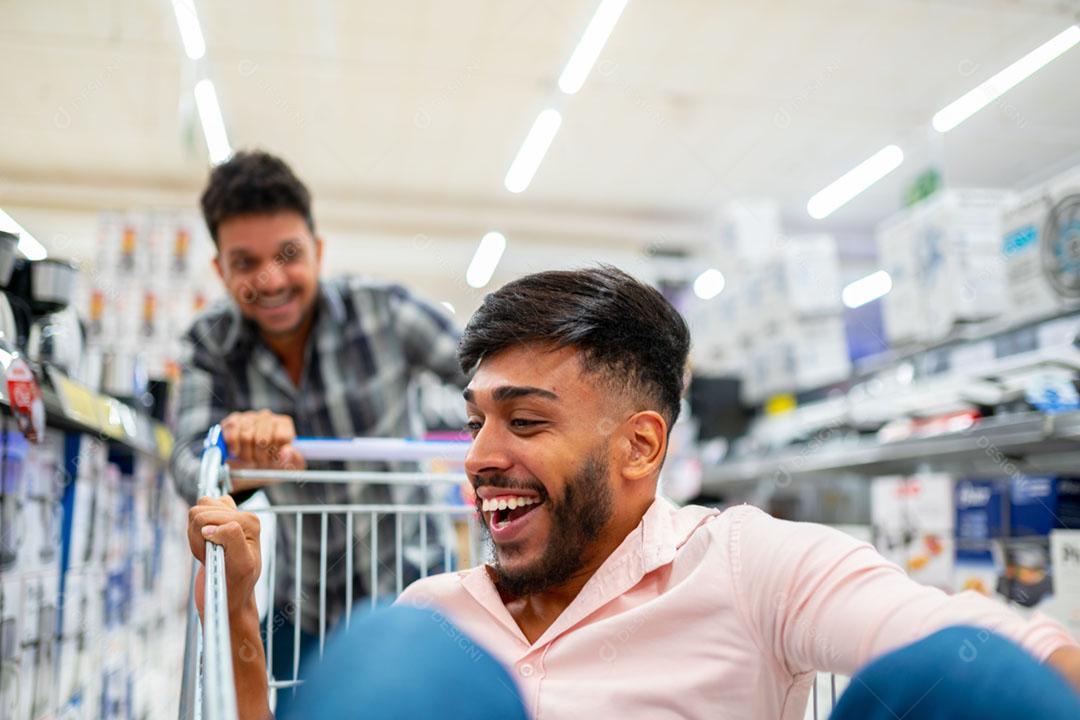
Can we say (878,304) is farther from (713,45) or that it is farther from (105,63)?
(105,63)

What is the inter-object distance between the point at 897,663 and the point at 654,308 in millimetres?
652

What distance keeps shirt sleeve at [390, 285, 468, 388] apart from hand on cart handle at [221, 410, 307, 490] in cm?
48

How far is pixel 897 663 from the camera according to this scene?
3.04 ft

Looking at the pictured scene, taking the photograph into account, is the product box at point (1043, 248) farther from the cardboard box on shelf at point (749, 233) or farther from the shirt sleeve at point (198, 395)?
the cardboard box on shelf at point (749, 233)

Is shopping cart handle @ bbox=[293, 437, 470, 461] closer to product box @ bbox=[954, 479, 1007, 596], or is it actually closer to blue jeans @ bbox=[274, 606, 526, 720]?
blue jeans @ bbox=[274, 606, 526, 720]

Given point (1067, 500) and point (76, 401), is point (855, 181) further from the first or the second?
point (76, 401)

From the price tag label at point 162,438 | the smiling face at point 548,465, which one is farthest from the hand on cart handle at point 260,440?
the price tag label at point 162,438

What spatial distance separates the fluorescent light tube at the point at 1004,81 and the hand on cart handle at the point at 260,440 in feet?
23.9

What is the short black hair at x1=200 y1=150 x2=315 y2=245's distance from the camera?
2.04 metres

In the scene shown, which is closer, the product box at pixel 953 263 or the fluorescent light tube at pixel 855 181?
the product box at pixel 953 263

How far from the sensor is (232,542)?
1296mm

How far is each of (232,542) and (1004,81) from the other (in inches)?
318

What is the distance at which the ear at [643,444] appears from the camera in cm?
137

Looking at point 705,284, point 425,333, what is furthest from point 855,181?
point 425,333
